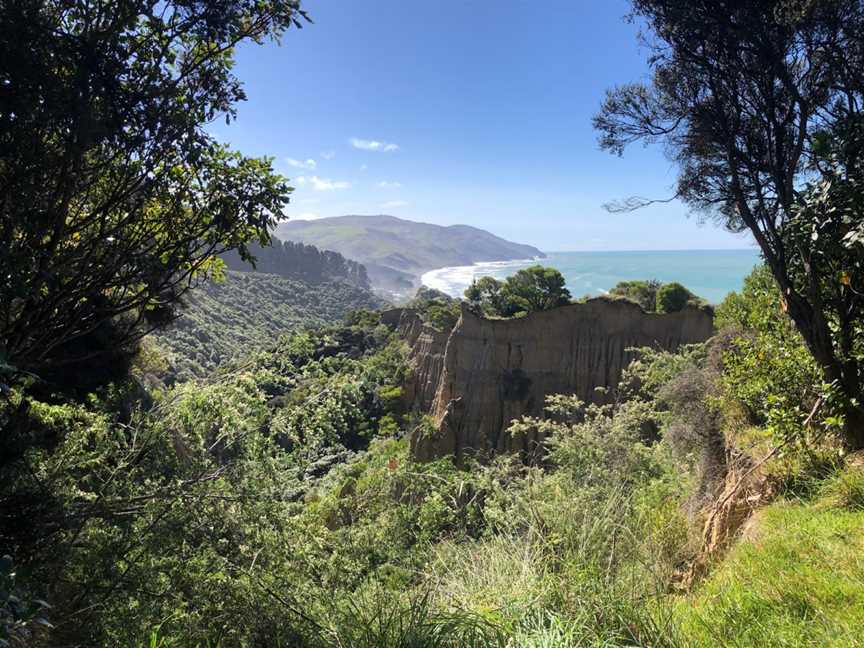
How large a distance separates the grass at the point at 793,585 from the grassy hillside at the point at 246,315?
1423 centimetres

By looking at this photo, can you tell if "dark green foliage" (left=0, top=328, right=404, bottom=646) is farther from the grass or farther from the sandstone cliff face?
the sandstone cliff face

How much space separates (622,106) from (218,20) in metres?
4.46

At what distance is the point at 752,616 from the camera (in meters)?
2.64

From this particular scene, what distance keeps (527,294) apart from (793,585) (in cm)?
2321

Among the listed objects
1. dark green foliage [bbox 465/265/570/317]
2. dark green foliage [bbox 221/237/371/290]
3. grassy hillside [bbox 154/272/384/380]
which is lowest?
grassy hillside [bbox 154/272/384/380]

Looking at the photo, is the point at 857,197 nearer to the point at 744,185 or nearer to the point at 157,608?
the point at 744,185

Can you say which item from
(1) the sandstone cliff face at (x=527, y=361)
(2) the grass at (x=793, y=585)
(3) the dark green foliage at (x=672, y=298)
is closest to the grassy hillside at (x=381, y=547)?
(2) the grass at (x=793, y=585)

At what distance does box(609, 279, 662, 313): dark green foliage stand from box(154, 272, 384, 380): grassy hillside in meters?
20.0

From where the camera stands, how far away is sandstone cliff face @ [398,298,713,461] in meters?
21.8

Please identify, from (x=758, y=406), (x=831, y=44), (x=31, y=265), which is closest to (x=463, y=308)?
(x=758, y=406)

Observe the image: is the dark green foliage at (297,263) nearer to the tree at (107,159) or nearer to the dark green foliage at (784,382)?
the tree at (107,159)

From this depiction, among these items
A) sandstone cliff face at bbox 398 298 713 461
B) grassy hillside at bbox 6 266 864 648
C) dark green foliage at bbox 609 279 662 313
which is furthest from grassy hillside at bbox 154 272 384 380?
dark green foliage at bbox 609 279 662 313

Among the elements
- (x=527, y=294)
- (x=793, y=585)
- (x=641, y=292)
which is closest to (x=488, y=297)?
(x=527, y=294)

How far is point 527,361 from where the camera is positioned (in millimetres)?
23141
